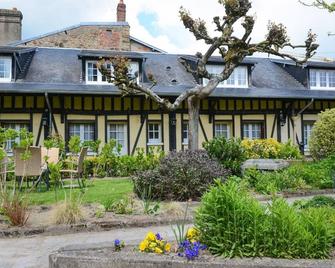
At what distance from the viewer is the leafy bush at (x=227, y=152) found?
10.7 m

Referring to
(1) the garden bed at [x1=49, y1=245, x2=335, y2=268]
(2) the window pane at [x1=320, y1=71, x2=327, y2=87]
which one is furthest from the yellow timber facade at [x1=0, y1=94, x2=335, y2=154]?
(1) the garden bed at [x1=49, y1=245, x2=335, y2=268]

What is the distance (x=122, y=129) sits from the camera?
57.9ft

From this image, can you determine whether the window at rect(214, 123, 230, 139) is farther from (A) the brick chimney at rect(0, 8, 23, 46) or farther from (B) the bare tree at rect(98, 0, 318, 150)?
(A) the brick chimney at rect(0, 8, 23, 46)

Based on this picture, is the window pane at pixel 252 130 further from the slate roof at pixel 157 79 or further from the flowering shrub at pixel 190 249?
the flowering shrub at pixel 190 249

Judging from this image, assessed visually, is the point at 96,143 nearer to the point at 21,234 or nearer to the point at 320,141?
the point at 21,234

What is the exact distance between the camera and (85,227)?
20.3ft

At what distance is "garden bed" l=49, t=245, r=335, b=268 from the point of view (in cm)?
363

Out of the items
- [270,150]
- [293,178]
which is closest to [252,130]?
[270,150]

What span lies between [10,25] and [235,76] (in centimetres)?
1239

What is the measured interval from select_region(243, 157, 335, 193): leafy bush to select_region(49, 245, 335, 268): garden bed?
218 inches

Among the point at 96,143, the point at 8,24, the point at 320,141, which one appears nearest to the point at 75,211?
the point at 96,143

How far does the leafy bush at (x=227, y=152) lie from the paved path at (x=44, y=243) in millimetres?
4623

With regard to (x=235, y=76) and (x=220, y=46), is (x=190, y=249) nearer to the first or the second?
(x=220, y=46)

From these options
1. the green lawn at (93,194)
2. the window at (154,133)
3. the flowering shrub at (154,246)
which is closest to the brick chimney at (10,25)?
the window at (154,133)
